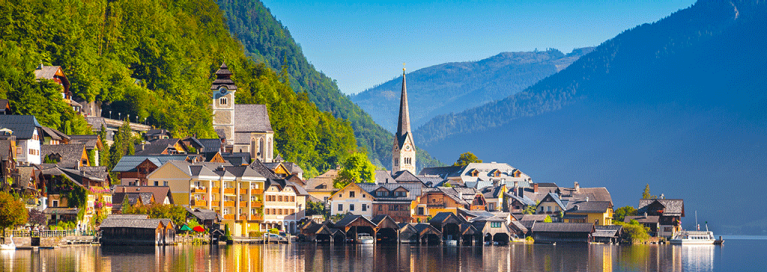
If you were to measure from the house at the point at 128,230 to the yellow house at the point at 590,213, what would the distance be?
6790cm

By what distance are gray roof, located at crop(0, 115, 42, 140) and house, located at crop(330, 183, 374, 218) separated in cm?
3987

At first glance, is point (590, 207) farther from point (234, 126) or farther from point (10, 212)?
point (10, 212)

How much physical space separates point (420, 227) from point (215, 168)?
949 inches

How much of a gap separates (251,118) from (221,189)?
38159 millimetres

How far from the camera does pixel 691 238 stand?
134375mm

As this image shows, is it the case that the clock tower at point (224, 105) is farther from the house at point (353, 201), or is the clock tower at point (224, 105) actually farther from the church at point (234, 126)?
the house at point (353, 201)

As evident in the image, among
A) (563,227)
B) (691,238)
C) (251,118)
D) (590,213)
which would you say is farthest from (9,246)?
(691,238)

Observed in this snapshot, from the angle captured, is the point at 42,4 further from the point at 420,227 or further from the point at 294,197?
the point at 420,227

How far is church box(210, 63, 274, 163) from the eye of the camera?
13562 centimetres

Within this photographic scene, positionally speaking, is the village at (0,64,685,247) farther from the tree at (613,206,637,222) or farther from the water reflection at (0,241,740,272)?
the water reflection at (0,241,740,272)

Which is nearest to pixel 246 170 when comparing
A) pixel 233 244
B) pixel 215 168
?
pixel 215 168

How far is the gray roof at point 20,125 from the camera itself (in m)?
84.4

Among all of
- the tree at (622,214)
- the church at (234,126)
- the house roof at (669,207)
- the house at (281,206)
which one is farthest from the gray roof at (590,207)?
the church at (234,126)

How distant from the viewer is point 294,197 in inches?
4363
